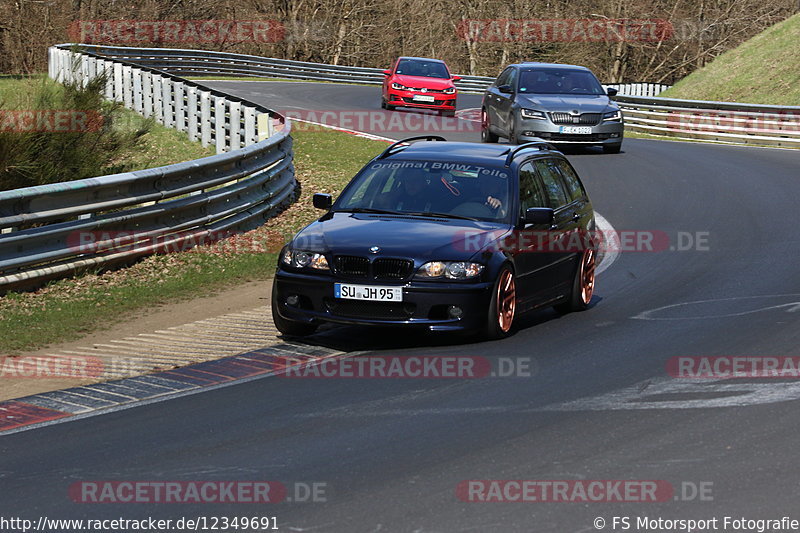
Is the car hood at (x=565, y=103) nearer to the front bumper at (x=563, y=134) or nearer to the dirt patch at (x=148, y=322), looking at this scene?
the front bumper at (x=563, y=134)

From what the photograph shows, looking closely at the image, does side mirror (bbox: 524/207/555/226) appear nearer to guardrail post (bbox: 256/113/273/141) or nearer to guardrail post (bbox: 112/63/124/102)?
guardrail post (bbox: 256/113/273/141)

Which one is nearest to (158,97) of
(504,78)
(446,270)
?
(504,78)

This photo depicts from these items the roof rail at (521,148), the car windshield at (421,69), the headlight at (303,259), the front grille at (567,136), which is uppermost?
the roof rail at (521,148)

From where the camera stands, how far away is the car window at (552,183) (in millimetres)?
11906

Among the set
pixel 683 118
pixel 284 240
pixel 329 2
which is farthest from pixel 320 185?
pixel 329 2

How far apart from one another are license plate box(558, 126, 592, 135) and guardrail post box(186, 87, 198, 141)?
7.36 metres

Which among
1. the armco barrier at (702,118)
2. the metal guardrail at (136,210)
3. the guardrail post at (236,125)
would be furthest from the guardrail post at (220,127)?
the armco barrier at (702,118)

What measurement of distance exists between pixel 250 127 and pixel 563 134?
6.37 metres

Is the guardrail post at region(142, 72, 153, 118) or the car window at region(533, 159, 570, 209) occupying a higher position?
the car window at region(533, 159, 570, 209)

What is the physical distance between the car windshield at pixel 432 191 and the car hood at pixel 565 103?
13972mm

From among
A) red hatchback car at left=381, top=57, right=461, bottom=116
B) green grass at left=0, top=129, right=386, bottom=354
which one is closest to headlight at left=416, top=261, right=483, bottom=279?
green grass at left=0, top=129, right=386, bottom=354

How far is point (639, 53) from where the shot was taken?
68125 mm

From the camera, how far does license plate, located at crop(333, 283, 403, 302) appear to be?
988 cm

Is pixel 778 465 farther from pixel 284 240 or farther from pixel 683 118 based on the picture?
pixel 683 118
